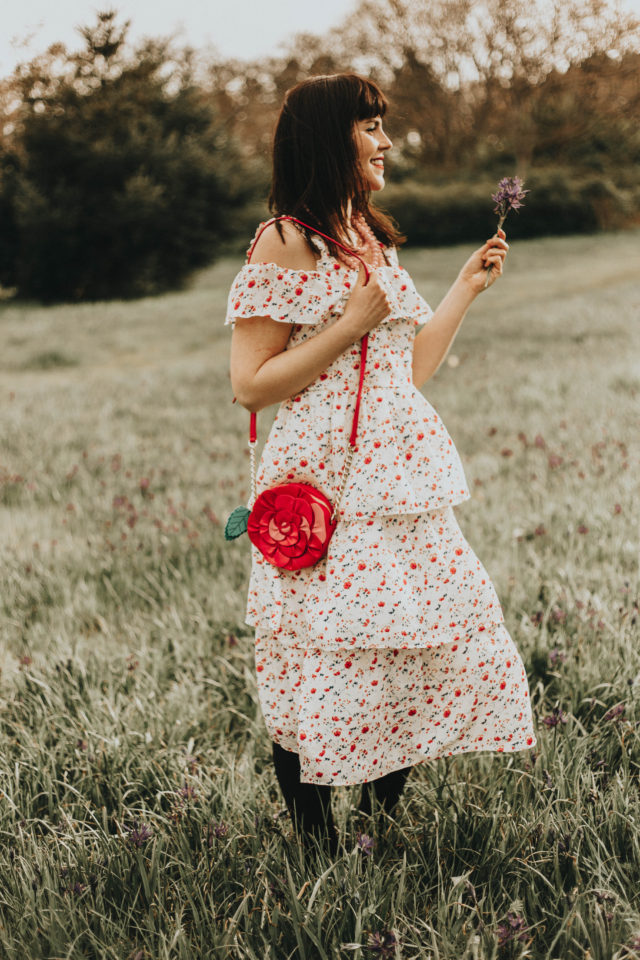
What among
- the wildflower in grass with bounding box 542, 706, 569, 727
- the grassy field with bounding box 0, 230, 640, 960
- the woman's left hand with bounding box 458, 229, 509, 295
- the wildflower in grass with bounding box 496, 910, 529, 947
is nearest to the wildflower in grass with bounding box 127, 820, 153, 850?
the grassy field with bounding box 0, 230, 640, 960

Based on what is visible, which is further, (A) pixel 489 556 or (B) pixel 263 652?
(A) pixel 489 556

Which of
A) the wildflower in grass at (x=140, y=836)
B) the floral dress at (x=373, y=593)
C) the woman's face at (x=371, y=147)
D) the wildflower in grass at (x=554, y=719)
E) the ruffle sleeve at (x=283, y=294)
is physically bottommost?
the wildflower in grass at (x=554, y=719)

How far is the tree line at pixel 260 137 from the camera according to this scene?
63.2 ft

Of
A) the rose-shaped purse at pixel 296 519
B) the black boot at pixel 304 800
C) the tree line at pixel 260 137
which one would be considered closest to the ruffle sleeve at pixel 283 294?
the rose-shaped purse at pixel 296 519

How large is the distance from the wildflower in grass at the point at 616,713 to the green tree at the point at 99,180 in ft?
61.2

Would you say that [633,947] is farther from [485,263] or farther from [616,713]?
[485,263]

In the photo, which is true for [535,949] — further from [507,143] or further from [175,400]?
[507,143]

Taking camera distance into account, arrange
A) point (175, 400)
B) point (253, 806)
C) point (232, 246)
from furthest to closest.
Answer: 1. point (232, 246)
2. point (175, 400)
3. point (253, 806)

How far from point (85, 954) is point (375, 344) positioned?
1.56m

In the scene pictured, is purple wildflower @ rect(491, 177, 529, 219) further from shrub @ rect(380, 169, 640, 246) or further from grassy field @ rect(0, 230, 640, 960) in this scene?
shrub @ rect(380, 169, 640, 246)

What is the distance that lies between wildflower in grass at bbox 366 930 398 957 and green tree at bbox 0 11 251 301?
63.3 ft

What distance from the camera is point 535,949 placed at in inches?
65.6

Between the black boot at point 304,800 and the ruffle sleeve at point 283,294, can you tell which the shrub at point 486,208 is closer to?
the ruffle sleeve at point 283,294

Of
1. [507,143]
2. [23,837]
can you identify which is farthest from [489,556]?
[507,143]
